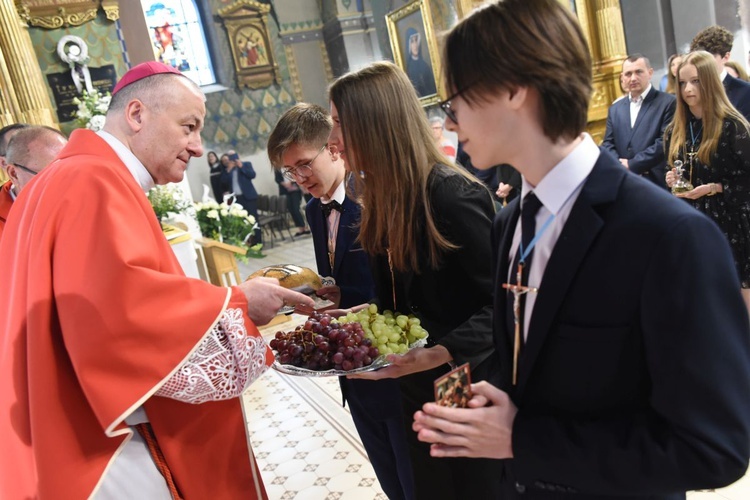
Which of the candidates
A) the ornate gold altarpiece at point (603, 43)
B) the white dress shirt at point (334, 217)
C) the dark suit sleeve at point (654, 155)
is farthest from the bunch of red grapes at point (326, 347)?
the ornate gold altarpiece at point (603, 43)

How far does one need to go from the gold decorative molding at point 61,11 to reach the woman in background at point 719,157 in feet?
26.3

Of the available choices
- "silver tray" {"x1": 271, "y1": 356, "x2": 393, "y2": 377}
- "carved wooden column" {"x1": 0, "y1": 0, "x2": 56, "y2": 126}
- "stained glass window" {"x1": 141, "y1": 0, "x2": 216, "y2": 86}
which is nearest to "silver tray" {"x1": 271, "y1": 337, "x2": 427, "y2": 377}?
"silver tray" {"x1": 271, "y1": 356, "x2": 393, "y2": 377}

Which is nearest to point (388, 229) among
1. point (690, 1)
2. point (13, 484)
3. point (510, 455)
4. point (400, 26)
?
point (510, 455)

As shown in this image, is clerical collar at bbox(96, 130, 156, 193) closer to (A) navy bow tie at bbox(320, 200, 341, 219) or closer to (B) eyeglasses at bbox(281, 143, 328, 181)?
(B) eyeglasses at bbox(281, 143, 328, 181)

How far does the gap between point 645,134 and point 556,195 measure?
4872 mm

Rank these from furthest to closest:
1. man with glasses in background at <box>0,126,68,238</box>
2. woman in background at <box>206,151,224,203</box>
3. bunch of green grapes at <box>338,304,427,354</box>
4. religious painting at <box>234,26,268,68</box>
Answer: religious painting at <box>234,26,268,68</box>, woman in background at <box>206,151,224,203</box>, man with glasses in background at <box>0,126,68,238</box>, bunch of green grapes at <box>338,304,427,354</box>

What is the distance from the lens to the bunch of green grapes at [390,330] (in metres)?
1.77

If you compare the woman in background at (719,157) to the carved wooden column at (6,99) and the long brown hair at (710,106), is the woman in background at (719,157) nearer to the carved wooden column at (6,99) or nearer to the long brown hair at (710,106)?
the long brown hair at (710,106)

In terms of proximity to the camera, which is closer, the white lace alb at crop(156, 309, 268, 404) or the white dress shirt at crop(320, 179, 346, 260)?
the white lace alb at crop(156, 309, 268, 404)

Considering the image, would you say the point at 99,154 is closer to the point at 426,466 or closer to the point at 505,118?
the point at 505,118

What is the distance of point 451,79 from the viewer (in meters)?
1.05

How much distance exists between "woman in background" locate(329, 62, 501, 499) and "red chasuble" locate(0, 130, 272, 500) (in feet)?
1.89

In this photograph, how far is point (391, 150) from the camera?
67.7 inches

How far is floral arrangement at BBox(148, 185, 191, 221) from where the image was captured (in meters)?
6.27
